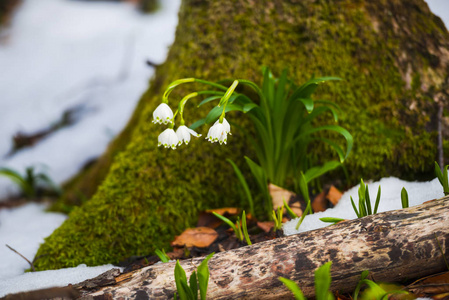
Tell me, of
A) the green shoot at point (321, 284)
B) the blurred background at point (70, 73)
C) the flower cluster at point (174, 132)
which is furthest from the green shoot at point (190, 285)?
the blurred background at point (70, 73)

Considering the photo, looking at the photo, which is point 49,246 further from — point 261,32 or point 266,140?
point 261,32

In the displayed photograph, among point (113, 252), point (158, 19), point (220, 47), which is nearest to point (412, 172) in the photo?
point (220, 47)

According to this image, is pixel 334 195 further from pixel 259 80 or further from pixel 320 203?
pixel 259 80

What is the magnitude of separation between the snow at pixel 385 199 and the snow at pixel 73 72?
9.36ft

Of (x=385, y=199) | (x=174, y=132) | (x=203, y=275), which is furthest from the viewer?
(x=385, y=199)

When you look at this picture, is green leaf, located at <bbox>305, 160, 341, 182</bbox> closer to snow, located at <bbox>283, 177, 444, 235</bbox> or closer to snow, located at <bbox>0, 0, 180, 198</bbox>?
snow, located at <bbox>283, 177, 444, 235</bbox>

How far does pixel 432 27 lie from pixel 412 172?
1029 millimetres

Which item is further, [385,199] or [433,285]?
[385,199]

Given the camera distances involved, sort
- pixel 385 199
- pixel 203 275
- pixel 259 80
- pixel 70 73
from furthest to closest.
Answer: pixel 70 73
pixel 259 80
pixel 385 199
pixel 203 275

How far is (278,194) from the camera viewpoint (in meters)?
1.89

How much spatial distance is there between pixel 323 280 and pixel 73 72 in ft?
18.6

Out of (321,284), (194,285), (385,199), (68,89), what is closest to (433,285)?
(321,284)

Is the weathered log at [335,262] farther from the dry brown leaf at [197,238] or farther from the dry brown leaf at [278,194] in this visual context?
the dry brown leaf at [278,194]

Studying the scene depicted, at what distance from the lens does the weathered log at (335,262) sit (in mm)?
1126
